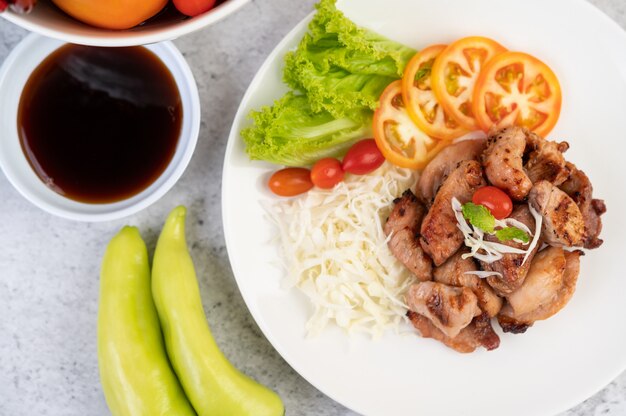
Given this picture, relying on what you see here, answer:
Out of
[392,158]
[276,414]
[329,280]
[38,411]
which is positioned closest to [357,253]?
[329,280]

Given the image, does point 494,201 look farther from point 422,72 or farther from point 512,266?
point 422,72

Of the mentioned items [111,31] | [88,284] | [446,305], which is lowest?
[88,284]

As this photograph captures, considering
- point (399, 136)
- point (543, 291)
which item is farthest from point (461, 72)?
point (543, 291)

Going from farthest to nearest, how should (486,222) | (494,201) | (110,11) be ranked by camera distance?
1. (494,201)
2. (486,222)
3. (110,11)

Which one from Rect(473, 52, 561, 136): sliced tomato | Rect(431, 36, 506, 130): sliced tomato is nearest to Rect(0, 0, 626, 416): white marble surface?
Rect(473, 52, 561, 136): sliced tomato

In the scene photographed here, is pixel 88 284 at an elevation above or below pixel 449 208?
below

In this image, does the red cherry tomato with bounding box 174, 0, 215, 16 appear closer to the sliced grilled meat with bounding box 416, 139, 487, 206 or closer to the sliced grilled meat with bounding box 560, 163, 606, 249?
the sliced grilled meat with bounding box 416, 139, 487, 206
